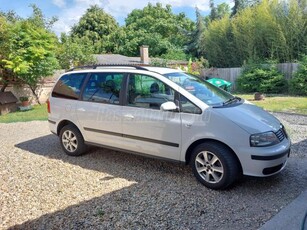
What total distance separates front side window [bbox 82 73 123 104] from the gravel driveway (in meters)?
1.18

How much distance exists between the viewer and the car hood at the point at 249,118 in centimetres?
344

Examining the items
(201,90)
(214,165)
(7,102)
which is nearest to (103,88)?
(201,90)

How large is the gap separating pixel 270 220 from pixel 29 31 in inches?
500

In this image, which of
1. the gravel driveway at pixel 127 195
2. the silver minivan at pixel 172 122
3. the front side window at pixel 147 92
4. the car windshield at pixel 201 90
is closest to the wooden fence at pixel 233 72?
the gravel driveway at pixel 127 195

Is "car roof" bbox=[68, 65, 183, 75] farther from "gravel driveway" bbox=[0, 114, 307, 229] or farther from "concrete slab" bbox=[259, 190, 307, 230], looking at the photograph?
"concrete slab" bbox=[259, 190, 307, 230]

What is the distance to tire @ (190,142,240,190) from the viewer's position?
3477 mm

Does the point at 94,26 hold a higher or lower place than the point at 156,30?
higher

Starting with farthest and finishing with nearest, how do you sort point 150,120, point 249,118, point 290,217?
point 150,120
point 249,118
point 290,217

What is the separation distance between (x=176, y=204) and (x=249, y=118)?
4.87ft

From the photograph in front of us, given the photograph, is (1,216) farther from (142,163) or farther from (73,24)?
(73,24)

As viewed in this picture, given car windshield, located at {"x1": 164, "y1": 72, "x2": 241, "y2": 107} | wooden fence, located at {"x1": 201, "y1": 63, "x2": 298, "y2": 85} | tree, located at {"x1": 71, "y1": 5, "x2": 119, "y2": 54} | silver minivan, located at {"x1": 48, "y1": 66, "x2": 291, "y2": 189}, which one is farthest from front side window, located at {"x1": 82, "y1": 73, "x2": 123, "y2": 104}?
tree, located at {"x1": 71, "y1": 5, "x2": 119, "y2": 54}

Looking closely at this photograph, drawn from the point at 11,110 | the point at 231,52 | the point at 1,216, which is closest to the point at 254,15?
the point at 231,52

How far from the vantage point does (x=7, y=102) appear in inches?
497

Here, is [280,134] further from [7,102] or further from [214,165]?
[7,102]
